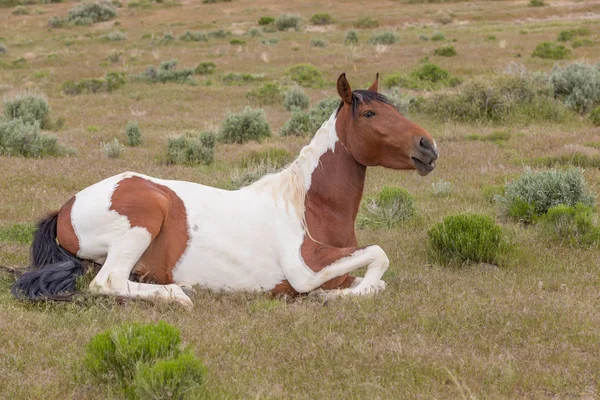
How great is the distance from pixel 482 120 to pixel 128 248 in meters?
13.6

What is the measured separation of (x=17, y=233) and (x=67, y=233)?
252 centimetres

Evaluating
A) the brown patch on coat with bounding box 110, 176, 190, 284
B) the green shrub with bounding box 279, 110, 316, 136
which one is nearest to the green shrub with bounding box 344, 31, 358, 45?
the green shrub with bounding box 279, 110, 316, 136

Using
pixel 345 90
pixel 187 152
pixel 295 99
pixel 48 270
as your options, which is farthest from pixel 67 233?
pixel 295 99

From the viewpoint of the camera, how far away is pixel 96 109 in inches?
869

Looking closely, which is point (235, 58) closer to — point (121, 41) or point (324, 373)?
point (121, 41)

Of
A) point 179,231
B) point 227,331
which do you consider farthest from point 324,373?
point 179,231

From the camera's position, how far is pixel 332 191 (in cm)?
650

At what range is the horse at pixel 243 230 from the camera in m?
6.18

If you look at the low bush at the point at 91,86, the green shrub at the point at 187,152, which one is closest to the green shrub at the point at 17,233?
the green shrub at the point at 187,152

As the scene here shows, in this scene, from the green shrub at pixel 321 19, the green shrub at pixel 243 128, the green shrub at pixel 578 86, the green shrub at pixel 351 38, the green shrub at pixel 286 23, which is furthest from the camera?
the green shrub at pixel 321 19

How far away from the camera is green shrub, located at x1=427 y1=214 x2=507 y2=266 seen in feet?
25.3

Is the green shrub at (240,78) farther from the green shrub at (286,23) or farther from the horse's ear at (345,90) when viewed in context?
the green shrub at (286,23)

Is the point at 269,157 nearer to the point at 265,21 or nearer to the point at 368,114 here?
the point at 368,114

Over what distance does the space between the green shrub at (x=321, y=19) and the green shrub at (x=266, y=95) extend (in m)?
32.4
